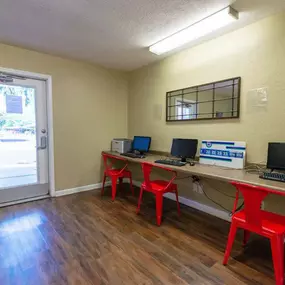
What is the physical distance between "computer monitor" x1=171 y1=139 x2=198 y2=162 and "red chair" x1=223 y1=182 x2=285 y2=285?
114cm

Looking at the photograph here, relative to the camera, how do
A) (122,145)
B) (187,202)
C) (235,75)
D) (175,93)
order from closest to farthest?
(235,75)
(187,202)
(175,93)
(122,145)

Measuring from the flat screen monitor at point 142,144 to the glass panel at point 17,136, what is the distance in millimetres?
1736

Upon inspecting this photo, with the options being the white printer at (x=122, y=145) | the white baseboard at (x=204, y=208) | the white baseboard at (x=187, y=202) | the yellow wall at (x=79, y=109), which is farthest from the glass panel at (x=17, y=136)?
the white baseboard at (x=204, y=208)

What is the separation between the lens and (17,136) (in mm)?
3053

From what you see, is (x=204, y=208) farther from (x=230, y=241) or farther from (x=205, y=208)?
(x=230, y=241)

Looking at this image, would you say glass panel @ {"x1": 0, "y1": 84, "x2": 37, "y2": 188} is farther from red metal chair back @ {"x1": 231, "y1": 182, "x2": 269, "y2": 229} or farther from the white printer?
red metal chair back @ {"x1": 231, "y1": 182, "x2": 269, "y2": 229}

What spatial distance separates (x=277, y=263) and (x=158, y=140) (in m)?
2.40

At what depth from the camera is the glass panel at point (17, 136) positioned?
2943 mm

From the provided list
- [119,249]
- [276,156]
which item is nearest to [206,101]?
[276,156]

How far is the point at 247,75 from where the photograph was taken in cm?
231

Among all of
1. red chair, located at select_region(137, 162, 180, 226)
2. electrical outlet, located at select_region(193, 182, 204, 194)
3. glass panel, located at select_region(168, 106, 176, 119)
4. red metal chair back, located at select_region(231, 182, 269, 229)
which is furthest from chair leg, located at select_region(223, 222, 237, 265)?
glass panel, located at select_region(168, 106, 176, 119)

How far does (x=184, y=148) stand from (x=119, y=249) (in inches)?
61.7

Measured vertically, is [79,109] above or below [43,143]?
above

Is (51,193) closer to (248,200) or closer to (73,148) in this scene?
(73,148)
